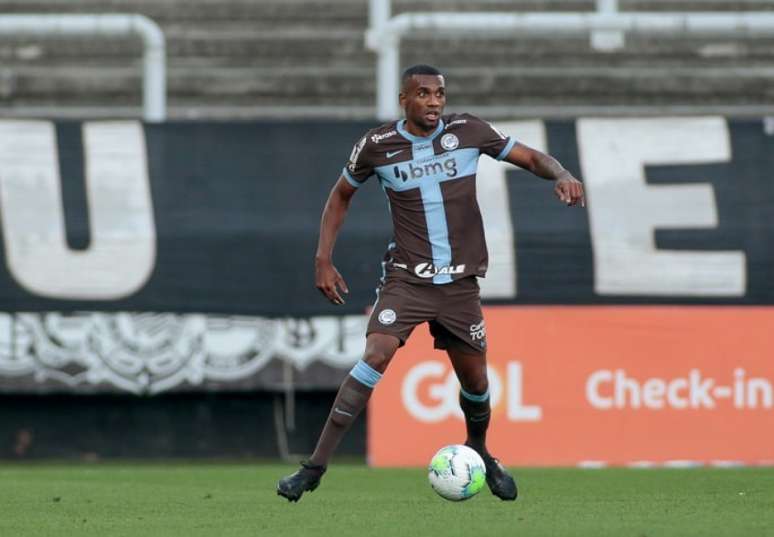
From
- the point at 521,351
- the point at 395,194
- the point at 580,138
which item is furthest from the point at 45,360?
the point at 395,194

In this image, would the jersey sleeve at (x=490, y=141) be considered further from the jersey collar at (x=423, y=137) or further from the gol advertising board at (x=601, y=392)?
the gol advertising board at (x=601, y=392)

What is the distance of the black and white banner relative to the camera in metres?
13.0

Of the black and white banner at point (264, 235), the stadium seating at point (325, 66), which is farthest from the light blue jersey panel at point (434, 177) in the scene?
the stadium seating at point (325, 66)

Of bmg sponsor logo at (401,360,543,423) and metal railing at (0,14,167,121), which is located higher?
metal railing at (0,14,167,121)

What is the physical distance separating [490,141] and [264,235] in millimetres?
5316

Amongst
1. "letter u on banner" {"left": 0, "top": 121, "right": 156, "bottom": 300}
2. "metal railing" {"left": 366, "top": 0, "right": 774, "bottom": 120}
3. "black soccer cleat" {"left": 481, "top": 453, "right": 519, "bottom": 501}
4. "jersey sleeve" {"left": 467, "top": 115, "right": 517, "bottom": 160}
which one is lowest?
"black soccer cleat" {"left": 481, "top": 453, "right": 519, "bottom": 501}

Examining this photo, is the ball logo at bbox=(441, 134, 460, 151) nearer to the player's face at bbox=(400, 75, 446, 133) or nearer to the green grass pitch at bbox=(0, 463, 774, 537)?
the player's face at bbox=(400, 75, 446, 133)

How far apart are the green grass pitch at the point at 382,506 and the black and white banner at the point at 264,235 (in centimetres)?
185

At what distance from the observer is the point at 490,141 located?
8.15m

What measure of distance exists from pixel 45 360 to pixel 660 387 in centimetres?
473

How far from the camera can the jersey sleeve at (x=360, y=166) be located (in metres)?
8.15

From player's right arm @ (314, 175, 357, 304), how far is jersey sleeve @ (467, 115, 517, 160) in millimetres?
665

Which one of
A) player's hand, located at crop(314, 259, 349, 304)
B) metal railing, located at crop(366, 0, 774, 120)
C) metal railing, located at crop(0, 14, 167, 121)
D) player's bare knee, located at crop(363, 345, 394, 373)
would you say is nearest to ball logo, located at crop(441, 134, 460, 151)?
player's hand, located at crop(314, 259, 349, 304)

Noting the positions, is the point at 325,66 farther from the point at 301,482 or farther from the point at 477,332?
the point at 301,482
